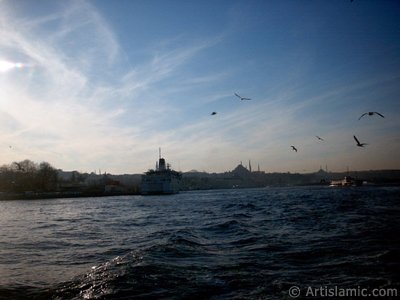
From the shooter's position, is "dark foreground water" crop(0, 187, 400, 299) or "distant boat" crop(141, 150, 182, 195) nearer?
"dark foreground water" crop(0, 187, 400, 299)

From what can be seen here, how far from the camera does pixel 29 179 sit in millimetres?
121438

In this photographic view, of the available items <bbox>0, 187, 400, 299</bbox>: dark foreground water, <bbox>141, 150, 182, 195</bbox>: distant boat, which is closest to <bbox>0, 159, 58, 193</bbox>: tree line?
<bbox>141, 150, 182, 195</bbox>: distant boat

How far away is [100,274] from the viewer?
9680 millimetres

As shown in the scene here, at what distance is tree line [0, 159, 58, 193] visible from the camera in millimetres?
119562

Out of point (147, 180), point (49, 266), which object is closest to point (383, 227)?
point (49, 266)

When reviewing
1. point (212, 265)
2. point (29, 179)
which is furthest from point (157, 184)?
point (212, 265)

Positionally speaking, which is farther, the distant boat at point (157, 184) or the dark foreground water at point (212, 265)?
the distant boat at point (157, 184)

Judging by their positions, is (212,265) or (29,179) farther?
(29,179)

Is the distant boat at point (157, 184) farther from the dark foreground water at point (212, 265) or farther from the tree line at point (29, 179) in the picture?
the dark foreground water at point (212, 265)

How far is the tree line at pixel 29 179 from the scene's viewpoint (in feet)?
392

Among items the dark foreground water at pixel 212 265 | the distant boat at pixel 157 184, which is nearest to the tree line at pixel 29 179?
the distant boat at pixel 157 184

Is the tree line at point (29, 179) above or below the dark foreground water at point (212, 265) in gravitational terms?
above

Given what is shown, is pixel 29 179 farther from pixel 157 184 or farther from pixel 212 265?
pixel 212 265

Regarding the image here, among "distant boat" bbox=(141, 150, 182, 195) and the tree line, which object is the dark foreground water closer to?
"distant boat" bbox=(141, 150, 182, 195)
